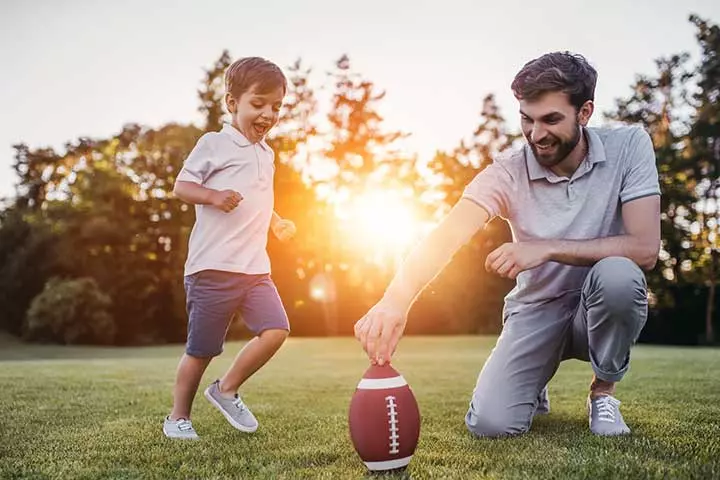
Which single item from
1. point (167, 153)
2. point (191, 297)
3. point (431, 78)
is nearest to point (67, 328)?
point (167, 153)

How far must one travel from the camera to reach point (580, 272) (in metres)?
3.85

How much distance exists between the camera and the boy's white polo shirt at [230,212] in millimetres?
4086

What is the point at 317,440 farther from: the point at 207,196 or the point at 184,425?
the point at 207,196

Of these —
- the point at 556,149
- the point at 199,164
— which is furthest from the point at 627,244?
the point at 199,164

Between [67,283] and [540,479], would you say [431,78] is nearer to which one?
[67,283]

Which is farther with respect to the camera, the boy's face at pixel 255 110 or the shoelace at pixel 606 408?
the boy's face at pixel 255 110

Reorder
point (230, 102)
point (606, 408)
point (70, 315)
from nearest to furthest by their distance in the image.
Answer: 1. point (606, 408)
2. point (230, 102)
3. point (70, 315)

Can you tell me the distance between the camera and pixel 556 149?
3.53 metres

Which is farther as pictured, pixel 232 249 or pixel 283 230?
pixel 283 230

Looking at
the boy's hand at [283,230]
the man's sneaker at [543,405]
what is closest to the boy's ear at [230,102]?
the boy's hand at [283,230]

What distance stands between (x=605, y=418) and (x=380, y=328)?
1580mm

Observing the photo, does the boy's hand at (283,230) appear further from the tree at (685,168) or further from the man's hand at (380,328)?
the tree at (685,168)

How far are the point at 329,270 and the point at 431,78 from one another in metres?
10.8

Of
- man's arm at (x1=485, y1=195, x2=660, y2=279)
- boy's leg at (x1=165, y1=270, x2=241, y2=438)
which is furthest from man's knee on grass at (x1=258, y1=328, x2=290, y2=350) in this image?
man's arm at (x1=485, y1=195, x2=660, y2=279)
